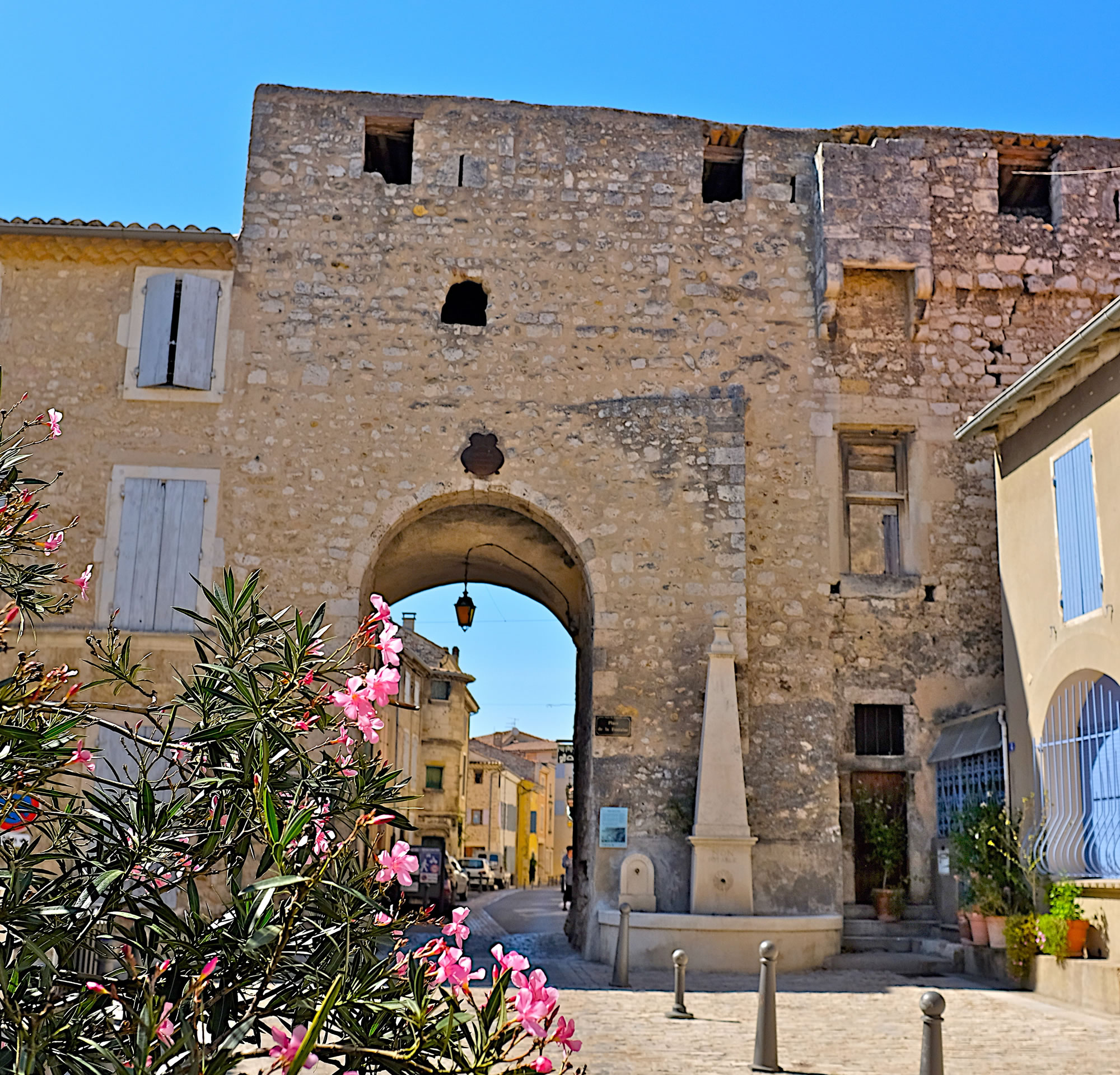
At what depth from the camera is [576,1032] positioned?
7.58m

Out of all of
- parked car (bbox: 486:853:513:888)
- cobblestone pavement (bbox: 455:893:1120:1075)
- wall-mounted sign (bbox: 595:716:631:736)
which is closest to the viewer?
cobblestone pavement (bbox: 455:893:1120:1075)

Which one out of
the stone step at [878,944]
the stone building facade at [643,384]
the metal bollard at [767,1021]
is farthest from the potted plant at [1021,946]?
the metal bollard at [767,1021]

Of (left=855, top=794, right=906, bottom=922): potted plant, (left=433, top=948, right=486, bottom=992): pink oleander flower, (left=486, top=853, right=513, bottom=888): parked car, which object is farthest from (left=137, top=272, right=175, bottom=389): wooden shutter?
(left=486, top=853, right=513, bottom=888): parked car

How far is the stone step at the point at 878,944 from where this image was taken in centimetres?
1173

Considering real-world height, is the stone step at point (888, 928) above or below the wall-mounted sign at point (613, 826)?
below

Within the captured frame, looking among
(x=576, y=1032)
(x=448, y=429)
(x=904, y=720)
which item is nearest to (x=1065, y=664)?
(x=904, y=720)

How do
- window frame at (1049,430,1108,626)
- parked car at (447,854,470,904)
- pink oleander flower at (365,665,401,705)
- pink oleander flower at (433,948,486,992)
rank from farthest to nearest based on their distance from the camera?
parked car at (447,854,470,904) → window frame at (1049,430,1108,626) → pink oleander flower at (365,665,401,705) → pink oleander flower at (433,948,486,992)

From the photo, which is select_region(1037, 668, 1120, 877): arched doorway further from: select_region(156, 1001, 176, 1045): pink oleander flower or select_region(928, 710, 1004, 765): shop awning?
select_region(156, 1001, 176, 1045): pink oleander flower

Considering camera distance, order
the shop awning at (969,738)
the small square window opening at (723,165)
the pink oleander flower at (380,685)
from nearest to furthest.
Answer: the pink oleander flower at (380,685), the shop awning at (969,738), the small square window opening at (723,165)

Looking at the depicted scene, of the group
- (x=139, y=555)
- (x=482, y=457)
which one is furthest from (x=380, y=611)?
(x=139, y=555)

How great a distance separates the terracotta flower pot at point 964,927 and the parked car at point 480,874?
1051 inches

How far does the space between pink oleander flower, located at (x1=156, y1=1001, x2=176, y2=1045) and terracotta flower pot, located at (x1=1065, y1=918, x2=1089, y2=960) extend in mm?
8353

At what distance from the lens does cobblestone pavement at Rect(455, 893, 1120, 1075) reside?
670cm

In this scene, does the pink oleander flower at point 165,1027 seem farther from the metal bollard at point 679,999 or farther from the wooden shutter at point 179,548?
the wooden shutter at point 179,548
